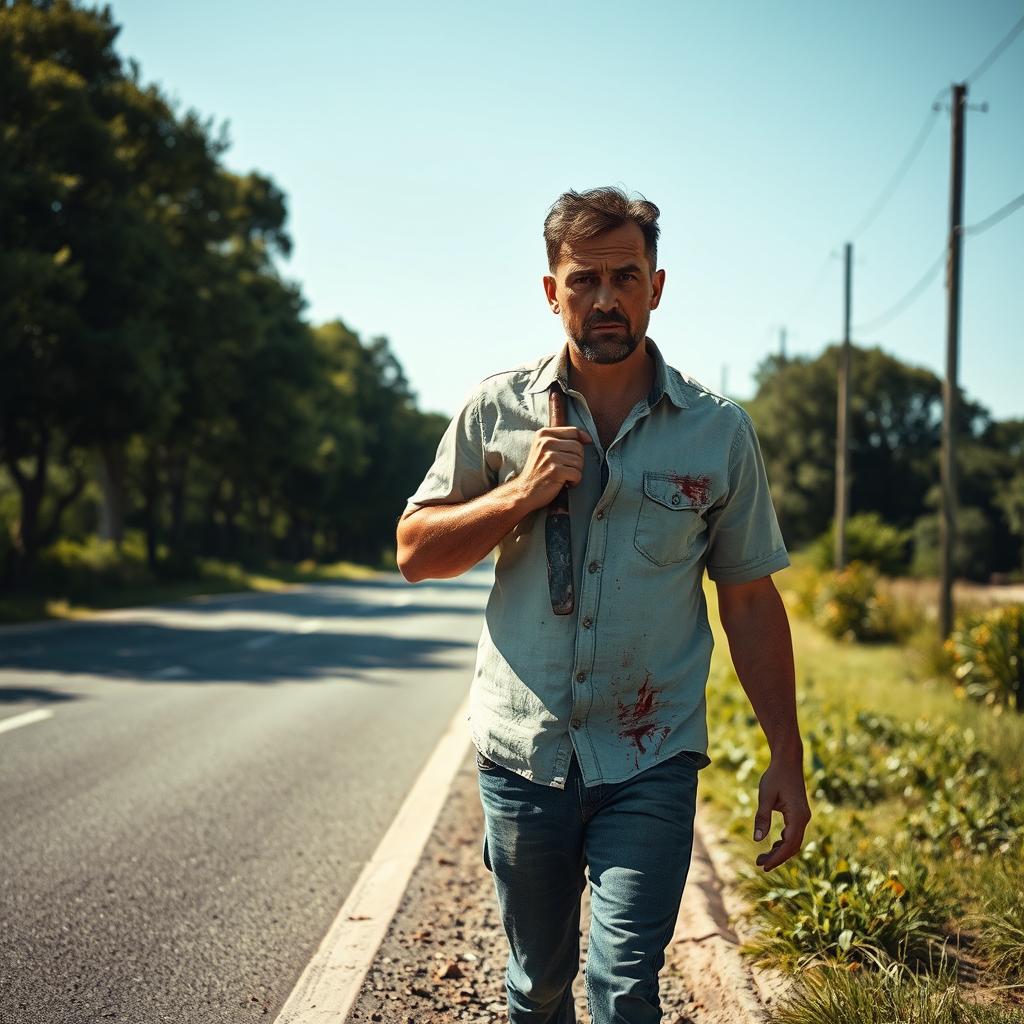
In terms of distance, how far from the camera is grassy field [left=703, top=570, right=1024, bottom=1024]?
3.63 m

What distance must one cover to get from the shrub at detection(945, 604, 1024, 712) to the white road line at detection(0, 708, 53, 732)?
26.0ft

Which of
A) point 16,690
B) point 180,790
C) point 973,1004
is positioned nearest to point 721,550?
point 973,1004

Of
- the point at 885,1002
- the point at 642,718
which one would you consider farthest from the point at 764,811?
the point at 885,1002

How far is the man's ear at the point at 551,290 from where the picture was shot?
3.05 meters

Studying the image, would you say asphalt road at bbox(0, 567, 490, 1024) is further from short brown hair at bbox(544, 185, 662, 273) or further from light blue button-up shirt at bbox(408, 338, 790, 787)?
short brown hair at bbox(544, 185, 662, 273)

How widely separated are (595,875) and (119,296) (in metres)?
24.1

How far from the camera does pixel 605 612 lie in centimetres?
279

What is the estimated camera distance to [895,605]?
19.8 meters

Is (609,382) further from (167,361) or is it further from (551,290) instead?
(167,361)

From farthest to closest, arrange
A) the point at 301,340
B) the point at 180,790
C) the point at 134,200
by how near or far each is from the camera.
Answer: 1. the point at 301,340
2. the point at 134,200
3. the point at 180,790

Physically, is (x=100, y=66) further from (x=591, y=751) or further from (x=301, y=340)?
(x=591, y=751)

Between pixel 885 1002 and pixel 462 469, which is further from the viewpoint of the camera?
pixel 885 1002

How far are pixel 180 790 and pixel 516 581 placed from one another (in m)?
5.21

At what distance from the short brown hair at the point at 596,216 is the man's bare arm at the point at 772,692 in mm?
874
